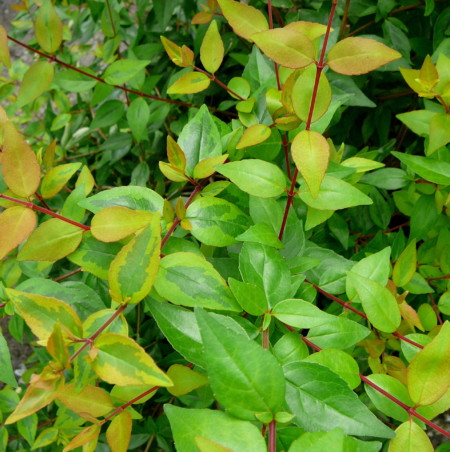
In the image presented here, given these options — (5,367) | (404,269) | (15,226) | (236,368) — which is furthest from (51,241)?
(404,269)

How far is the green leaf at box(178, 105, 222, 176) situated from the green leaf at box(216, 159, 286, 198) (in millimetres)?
86

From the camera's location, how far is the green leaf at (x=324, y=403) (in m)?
0.46

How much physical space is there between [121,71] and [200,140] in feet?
1.07

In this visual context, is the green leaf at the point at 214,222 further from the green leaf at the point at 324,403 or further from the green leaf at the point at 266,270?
the green leaf at the point at 324,403

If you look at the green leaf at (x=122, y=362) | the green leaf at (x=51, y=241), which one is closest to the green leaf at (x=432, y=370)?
the green leaf at (x=122, y=362)

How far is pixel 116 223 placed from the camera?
0.54 m

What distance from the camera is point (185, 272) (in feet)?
1.71

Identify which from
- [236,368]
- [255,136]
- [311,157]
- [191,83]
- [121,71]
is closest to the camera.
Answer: [236,368]

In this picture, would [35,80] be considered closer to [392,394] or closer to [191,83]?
[191,83]

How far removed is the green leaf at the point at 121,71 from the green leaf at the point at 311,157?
0.48 m

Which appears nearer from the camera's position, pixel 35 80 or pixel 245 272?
pixel 245 272

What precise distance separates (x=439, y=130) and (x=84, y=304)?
2.00 feet

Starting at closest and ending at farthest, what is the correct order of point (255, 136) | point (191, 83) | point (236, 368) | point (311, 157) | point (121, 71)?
point (236, 368) → point (311, 157) → point (255, 136) → point (191, 83) → point (121, 71)

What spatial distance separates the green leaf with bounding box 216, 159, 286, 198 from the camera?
22.3 inches
